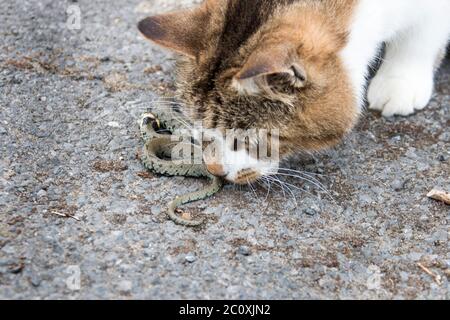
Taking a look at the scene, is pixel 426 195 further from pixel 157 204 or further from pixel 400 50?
pixel 157 204

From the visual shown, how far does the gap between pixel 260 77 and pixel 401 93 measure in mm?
1128

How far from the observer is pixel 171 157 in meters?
2.78

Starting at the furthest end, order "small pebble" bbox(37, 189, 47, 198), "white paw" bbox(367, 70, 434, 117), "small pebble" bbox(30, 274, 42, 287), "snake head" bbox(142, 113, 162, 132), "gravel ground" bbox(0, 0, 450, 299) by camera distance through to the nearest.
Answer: "white paw" bbox(367, 70, 434, 117) < "snake head" bbox(142, 113, 162, 132) < "small pebble" bbox(37, 189, 47, 198) < "gravel ground" bbox(0, 0, 450, 299) < "small pebble" bbox(30, 274, 42, 287)

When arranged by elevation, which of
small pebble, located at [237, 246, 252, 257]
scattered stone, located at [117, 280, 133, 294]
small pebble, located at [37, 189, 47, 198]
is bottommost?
scattered stone, located at [117, 280, 133, 294]

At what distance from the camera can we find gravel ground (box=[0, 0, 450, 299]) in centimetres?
216

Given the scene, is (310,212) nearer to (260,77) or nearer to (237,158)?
(237,158)

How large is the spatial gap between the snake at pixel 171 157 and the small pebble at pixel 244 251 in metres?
0.20

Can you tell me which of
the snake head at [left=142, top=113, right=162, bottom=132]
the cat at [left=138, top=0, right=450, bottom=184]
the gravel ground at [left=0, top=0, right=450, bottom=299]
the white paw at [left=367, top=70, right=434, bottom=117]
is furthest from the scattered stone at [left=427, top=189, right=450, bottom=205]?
the snake head at [left=142, top=113, right=162, bottom=132]

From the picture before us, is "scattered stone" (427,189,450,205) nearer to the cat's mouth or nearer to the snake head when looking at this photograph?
the cat's mouth

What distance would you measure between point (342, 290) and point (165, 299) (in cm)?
60

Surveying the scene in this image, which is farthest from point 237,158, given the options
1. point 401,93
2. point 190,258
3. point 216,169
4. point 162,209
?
point 401,93

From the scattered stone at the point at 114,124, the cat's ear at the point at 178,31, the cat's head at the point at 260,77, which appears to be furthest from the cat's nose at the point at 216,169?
the scattered stone at the point at 114,124

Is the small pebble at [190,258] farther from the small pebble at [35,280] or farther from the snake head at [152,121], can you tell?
the snake head at [152,121]

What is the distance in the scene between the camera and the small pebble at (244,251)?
2287 mm
